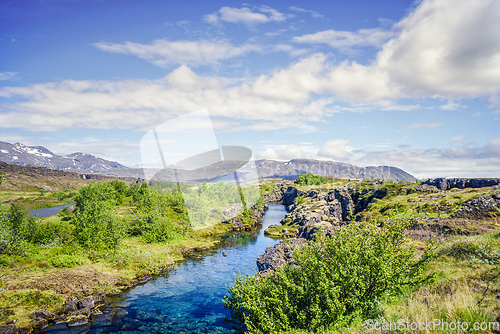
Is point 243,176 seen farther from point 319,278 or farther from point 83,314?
point 319,278

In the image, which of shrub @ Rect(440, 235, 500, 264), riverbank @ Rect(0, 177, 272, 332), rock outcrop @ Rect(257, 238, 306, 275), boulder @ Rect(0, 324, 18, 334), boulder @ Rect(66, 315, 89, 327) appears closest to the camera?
shrub @ Rect(440, 235, 500, 264)

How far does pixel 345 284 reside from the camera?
1343 cm

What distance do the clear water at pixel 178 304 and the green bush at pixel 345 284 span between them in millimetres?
12016

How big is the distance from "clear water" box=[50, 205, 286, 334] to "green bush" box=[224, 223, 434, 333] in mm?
12016

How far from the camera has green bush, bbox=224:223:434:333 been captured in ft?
43.1

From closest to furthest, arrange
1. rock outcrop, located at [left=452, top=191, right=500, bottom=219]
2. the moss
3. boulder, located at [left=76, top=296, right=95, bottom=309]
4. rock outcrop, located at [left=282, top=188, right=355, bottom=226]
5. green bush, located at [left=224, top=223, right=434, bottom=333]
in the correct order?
1. green bush, located at [left=224, top=223, right=434, bottom=333]
2. boulder, located at [left=76, top=296, right=95, bottom=309]
3. rock outcrop, located at [left=452, top=191, right=500, bottom=219]
4. the moss
5. rock outcrop, located at [left=282, top=188, right=355, bottom=226]

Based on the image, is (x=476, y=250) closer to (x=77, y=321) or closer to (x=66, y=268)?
(x=77, y=321)

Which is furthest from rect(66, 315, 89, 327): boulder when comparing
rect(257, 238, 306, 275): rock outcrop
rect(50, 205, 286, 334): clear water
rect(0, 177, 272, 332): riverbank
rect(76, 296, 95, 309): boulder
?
rect(257, 238, 306, 275): rock outcrop

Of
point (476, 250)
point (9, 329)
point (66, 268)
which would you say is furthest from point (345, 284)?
point (66, 268)

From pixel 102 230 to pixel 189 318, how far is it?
26.0 metres

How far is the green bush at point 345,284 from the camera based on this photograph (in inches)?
517

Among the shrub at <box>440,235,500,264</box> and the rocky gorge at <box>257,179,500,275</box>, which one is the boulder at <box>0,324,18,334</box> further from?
the shrub at <box>440,235,500,264</box>

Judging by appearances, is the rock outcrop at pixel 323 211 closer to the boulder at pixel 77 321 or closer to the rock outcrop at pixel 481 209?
Result: the rock outcrop at pixel 481 209

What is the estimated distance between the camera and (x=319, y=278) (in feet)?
46.7
